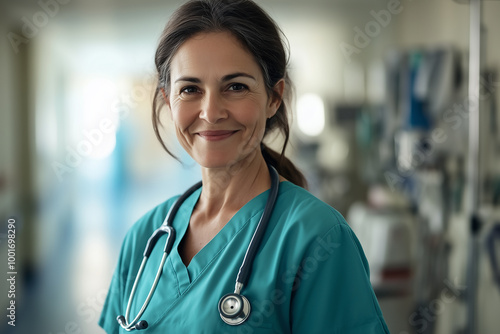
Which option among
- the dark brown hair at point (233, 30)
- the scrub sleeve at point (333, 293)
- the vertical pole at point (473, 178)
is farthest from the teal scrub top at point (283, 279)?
the vertical pole at point (473, 178)

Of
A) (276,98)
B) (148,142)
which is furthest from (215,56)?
(148,142)

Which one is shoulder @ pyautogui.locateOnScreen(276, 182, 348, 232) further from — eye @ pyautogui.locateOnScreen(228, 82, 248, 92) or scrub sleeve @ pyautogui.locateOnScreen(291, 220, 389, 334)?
eye @ pyautogui.locateOnScreen(228, 82, 248, 92)

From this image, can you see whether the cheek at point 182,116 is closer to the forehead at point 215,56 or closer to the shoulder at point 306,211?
the forehead at point 215,56

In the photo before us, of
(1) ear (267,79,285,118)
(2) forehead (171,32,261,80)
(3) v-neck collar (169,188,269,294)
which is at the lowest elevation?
(3) v-neck collar (169,188,269,294)

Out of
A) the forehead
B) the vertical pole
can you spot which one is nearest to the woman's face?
the forehead

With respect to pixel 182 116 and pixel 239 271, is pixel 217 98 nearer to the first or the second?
pixel 182 116

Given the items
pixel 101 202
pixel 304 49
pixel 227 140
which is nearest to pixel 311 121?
pixel 304 49

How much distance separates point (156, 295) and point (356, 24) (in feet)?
7.22

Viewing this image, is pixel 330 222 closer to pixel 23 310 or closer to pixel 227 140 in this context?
pixel 227 140

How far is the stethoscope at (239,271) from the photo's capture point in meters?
0.74

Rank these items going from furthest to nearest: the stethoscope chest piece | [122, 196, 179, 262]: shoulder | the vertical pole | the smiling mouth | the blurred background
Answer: the blurred background → the vertical pole → [122, 196, 179, 262]: shoulder → the smiling mouth → the stethoscope chest piece

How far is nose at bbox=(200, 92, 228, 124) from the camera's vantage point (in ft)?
2.67

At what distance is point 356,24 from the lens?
105 inches

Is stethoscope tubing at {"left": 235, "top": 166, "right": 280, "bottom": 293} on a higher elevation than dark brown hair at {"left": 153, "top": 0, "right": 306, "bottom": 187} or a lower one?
lower
